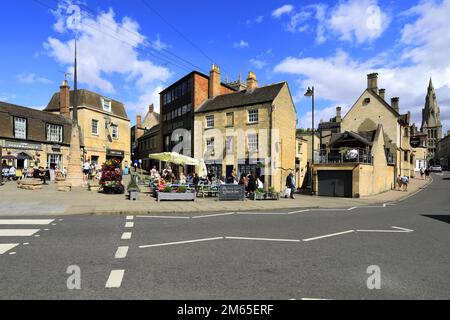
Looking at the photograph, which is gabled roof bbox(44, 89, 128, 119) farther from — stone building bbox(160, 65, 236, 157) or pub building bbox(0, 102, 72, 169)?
stone building bbox(160, 65, 236, 157)

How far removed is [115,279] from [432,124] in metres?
148

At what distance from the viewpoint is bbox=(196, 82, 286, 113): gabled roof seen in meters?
29.9

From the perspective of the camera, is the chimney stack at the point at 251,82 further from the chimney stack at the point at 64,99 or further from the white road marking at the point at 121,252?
the white road marking at the point at 121,252

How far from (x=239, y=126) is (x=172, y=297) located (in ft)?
90.0

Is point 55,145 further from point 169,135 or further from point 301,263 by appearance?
point 301,263

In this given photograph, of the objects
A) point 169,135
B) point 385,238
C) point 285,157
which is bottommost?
point 385,238

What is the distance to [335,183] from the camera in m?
23.5

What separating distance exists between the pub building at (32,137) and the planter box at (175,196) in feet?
57.3

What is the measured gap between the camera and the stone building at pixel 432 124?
398 feet

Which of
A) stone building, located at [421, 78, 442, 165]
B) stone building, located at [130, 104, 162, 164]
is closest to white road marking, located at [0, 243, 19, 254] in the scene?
stone building, located at [130, 104, 162, 164]

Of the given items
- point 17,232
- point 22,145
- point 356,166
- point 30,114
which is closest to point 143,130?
point 30,114

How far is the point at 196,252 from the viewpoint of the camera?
6.25 m

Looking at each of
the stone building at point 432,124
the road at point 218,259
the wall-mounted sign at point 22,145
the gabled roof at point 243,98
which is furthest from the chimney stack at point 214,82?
the stone building at point 432,124
